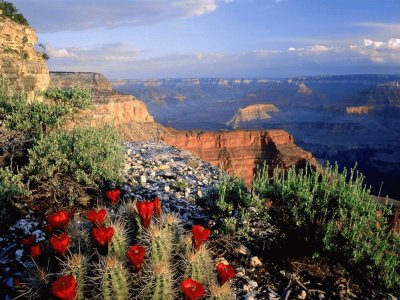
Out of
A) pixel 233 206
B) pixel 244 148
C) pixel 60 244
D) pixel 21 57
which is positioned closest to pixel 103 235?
pixel 60 244

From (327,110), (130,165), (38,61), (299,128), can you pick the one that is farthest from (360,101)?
(130,165)

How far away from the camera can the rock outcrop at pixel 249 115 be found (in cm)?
16625

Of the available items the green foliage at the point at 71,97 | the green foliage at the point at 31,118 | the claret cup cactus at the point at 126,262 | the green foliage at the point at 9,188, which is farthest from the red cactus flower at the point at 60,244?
the green foliage at the point at 71,97

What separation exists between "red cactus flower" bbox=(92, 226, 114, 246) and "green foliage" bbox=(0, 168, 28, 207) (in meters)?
3.26

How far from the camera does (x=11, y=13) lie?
28.1 meters

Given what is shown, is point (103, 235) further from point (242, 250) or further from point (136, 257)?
point (242, 250)

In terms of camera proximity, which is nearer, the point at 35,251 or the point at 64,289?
the point at 64,289

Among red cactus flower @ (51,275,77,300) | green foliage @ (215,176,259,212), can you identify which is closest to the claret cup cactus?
red cactus flower @ (51,275,77,300)

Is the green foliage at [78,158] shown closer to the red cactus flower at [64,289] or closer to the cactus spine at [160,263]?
the cactus spine at [160,263]

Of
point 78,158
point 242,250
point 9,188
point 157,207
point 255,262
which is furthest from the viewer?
point 78,158

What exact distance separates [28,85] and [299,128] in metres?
136

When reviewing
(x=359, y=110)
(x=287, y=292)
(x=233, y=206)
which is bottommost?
(x=359, y=110)

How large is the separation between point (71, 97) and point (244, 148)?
5230cm

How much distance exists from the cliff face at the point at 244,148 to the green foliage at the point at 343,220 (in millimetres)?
49209
